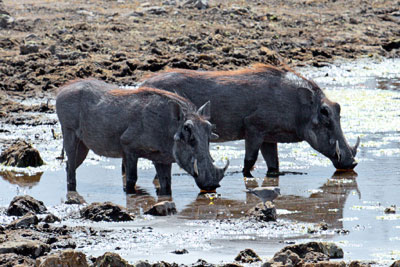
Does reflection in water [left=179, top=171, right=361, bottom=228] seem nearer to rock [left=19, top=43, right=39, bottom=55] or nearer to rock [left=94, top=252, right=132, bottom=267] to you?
rock [left=94, top=252, right=132, bottom=267]

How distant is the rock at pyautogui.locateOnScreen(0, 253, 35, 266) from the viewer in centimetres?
592

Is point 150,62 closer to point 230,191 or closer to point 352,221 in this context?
point 230,191

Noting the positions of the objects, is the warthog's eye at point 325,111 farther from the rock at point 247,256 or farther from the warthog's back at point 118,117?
the rock at point 247,256

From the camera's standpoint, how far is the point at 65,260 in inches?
218

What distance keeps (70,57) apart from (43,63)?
0.82 metres

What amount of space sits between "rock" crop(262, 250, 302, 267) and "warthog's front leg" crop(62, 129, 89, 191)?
429 cm

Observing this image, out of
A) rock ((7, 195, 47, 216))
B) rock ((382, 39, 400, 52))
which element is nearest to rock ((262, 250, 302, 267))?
rock ((7, 195, 47, 216))

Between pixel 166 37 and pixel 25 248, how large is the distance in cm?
1493

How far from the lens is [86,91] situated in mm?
9930

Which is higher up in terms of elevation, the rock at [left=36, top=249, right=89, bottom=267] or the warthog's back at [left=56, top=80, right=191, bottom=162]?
the warthog's back at [left=56, top=80, right=191, bottom=162]

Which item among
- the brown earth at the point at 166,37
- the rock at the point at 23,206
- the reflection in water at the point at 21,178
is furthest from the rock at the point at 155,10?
the rock at the point at 23,206

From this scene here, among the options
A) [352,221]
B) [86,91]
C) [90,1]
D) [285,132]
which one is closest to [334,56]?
[90,1]

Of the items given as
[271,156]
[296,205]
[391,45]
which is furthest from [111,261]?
[391,45]

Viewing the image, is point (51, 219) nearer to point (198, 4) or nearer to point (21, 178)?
point (21, 178)
